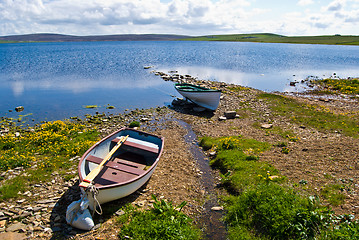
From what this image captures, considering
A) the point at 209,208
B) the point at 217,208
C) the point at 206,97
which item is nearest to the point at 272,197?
the point at 217,208

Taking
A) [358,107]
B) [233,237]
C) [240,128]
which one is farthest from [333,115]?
[233,237]

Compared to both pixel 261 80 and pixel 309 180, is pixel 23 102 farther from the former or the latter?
pixel 261 80

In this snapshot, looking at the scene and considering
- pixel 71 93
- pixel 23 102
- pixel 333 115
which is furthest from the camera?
pixel 71 93

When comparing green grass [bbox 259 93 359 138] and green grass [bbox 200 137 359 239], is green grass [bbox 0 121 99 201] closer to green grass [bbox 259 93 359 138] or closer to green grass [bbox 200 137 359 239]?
green grass [bbox 200 137 359 239]

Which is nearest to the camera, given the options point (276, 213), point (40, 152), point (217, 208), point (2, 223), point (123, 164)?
point (276, 213)

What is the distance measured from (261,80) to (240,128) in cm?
3093

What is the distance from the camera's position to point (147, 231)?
26.1 feet

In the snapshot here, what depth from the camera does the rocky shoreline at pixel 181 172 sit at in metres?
8.83

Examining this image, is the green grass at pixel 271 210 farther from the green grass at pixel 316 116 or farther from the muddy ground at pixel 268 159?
the green grass at pixel 316 116

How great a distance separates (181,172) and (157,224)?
200 inches

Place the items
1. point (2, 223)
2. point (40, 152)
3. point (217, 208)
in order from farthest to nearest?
point (40, 152)
point (217, 208)
point (2, 223)

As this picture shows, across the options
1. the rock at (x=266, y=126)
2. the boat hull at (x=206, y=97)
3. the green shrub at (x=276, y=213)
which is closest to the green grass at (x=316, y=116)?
the rock at (x=266, y=126)

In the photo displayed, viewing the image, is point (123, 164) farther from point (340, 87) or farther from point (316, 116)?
point (340, 87)

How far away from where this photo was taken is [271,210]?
8.45m
